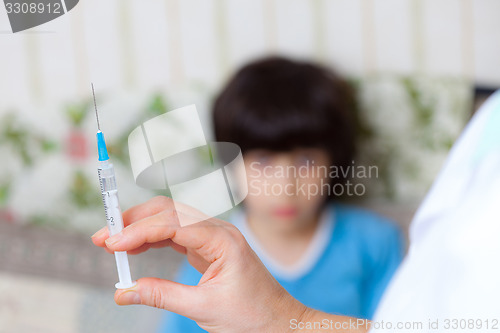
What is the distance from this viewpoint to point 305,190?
2.94 ft

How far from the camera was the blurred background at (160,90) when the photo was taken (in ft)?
3.49

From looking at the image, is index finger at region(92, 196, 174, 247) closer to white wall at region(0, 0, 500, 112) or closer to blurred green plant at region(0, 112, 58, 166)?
white wall at region(0, 0, 500, 112)

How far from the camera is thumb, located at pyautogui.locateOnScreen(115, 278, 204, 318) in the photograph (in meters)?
0.38

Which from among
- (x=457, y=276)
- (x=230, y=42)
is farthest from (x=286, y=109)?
(x=457, y=276)

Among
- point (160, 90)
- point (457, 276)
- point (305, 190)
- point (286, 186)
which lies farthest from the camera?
point (160, 90)

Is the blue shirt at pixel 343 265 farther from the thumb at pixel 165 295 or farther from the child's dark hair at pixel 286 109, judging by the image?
the thumb at pixel 165 295

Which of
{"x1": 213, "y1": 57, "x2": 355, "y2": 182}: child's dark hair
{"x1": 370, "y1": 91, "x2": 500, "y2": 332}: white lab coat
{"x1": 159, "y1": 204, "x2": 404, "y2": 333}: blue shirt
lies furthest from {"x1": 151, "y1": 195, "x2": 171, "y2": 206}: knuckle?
{"x1": 213, "y1": 57, "x2": 355, "y2": 182}: child's dark hair

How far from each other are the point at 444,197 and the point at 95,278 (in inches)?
34.0

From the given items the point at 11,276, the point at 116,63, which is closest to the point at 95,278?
the point at 11,276

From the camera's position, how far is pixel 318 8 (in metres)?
1.09

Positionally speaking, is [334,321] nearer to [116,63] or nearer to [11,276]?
[116,63]

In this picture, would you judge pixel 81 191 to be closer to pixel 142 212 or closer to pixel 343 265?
pixel 343 265

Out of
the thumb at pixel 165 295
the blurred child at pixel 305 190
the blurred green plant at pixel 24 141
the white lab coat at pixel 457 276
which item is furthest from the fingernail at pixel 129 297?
the blurred green plant at pixel 24 141

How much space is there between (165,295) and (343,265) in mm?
503
